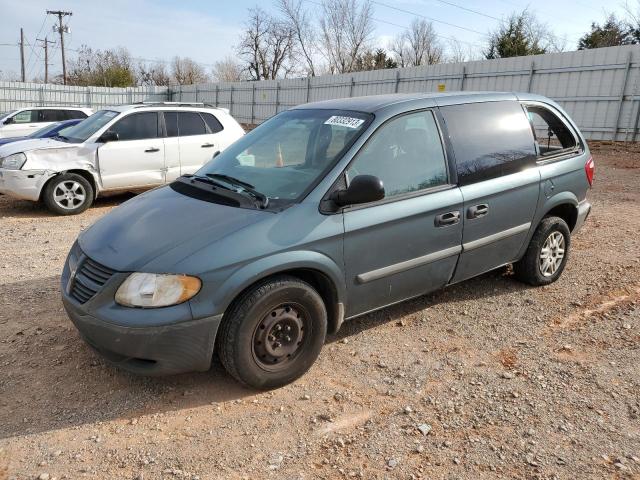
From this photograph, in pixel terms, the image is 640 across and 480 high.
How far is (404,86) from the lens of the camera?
804 inches

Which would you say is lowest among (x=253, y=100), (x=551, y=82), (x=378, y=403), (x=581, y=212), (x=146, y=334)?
(x=378, y=403)

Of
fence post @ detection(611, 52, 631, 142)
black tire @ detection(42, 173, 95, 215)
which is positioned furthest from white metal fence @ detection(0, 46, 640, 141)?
black tire @ detection(42, 173, 95, 215)

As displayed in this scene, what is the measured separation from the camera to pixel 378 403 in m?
3.11

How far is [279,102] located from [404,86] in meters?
9.33

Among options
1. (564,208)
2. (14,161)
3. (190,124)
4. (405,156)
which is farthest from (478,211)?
(14,161)

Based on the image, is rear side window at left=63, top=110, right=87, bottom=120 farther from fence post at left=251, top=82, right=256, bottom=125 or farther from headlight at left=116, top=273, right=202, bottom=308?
fence post at left=251, top=82, right=256, bottom=125

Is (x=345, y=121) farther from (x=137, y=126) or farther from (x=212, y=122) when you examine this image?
(x=212, y=122)

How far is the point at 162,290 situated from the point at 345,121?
5.80 ft

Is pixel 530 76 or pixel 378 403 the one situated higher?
pixel 530 76

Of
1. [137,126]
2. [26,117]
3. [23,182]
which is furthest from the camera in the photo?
[26,117]

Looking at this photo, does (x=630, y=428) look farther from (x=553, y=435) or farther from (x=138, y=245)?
(x=138, y=245)

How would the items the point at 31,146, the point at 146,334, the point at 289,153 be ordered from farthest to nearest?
the point at 31,146
the point at 289,153
the point at 146,334

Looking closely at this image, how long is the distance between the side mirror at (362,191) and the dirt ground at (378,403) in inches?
45.6

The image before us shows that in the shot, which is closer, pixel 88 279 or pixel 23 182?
pixel 88 279
